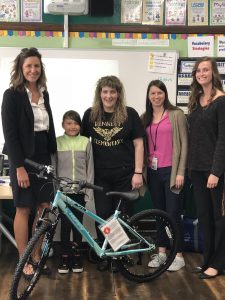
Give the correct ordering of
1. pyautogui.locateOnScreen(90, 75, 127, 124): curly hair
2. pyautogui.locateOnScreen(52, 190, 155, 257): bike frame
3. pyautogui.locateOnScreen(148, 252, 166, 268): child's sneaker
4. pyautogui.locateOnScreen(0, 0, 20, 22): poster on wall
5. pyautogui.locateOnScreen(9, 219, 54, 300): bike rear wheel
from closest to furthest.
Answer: pyautogui.locateOnScreen(9, 219, 54, 300): bike rear wheel
pyautogui.locateOnScreen(52, 190, 155, 257): bike frame
pyautogui.locateOnScreen(90, 75, 127, 124): curly hair
pyautogui.locateOnScreen(148, 252, 166, 268): child's sneaker
pyautogui.locateOnScreen(0, 0, 20, 22): poster on wall

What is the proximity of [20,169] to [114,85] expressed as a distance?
2.93 feet

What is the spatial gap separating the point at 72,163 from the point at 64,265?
77 cm

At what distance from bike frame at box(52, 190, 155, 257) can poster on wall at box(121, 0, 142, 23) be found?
2.01m

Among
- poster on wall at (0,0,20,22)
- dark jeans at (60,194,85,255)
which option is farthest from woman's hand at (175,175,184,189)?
poster on wall at (0,0,20,22)

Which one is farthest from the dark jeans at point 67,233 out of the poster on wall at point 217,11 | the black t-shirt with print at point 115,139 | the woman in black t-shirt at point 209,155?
the poster on wall at point 217,11

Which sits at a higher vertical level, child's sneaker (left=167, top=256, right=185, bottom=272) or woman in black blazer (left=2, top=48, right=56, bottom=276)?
woman in black blazer (left=2, top=48, right=56, bottom=276)

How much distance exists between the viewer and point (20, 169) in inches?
99.7

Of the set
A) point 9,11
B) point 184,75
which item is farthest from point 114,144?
point 9,11

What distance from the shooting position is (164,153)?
292cm

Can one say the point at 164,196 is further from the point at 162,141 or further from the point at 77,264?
the point at 77,264

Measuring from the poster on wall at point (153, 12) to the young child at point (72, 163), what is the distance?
4.86ft

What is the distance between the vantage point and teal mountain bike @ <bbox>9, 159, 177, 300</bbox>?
233 centimetres

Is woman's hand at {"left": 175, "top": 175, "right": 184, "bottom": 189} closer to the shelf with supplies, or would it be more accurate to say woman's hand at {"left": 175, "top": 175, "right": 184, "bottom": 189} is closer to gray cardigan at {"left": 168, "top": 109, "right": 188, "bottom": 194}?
gray cardigan at {"left": 168, "top": 109, "right": 188, "bottom": 194}

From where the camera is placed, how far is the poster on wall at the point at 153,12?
3.77 metres
